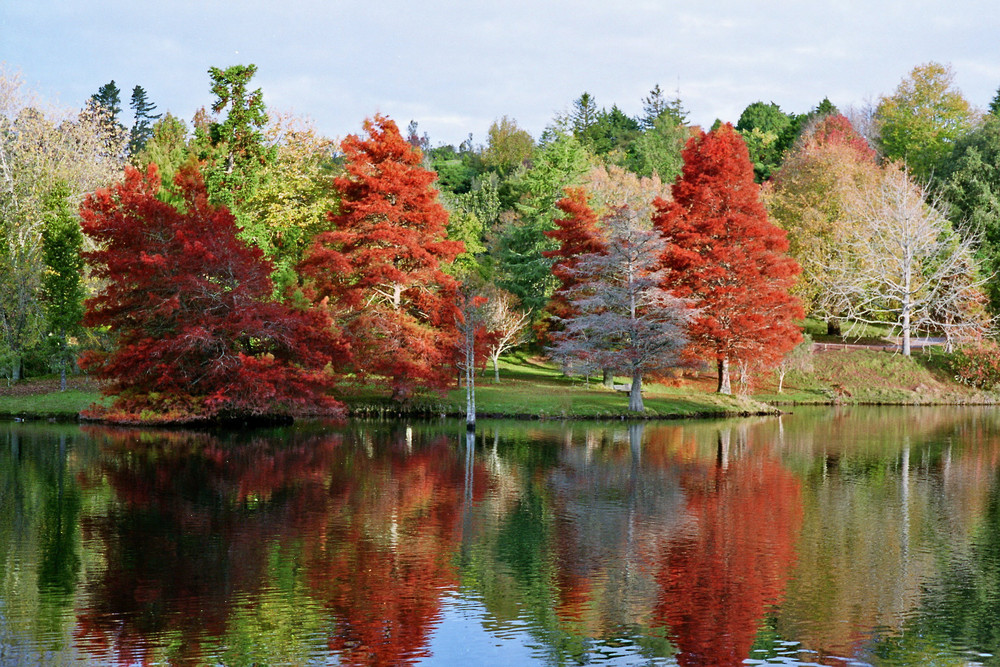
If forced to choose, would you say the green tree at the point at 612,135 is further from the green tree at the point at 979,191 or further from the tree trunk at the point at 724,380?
the tree trunk at the point at 724,380

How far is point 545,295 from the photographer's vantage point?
160ft

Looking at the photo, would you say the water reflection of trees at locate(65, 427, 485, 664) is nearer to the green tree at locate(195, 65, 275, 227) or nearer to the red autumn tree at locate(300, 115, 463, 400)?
the red autumn tree at locate(300, 115, 463, 400)

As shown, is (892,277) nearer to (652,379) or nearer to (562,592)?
(652,379)

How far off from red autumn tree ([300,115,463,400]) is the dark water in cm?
934

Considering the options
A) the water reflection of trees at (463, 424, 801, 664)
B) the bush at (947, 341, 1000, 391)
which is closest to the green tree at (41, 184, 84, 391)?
the water reflection of trees at (463, 424, 801, 664)

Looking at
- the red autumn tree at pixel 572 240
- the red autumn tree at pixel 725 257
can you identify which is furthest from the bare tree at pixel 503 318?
the red autumn tree at pixel 725 257

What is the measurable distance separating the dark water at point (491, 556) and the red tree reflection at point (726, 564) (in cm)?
6

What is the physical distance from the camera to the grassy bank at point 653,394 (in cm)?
3831

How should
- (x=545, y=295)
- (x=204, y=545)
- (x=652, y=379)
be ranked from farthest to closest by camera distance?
(x=545, y=295) < (x=652, y=379) < (x=204, y=545)

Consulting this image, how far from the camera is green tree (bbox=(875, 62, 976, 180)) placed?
229ft

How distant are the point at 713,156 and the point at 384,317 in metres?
16.1

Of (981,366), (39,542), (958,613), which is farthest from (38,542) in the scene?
(981,366)

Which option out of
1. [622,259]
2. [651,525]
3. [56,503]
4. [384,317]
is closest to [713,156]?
[622,259]

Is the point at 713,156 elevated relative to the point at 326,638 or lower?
elevated
